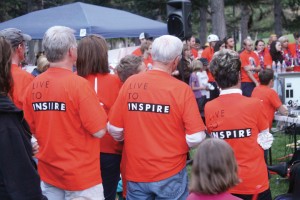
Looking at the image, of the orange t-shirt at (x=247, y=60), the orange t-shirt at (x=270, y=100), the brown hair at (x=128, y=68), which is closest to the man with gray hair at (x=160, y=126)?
the brown hair at (x=128, y=68)

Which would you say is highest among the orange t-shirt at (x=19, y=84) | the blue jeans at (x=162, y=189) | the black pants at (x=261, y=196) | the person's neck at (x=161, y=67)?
the person's neck at (x=161, y=67)

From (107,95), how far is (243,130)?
1.30 m

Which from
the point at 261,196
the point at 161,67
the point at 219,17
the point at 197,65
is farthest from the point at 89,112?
the point at 219,17

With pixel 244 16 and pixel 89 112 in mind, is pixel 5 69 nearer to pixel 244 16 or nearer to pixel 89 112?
pixel 89 112

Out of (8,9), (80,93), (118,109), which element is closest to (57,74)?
(80,93)

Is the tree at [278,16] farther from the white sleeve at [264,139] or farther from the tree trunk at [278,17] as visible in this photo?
the white sleeve at [264,139]

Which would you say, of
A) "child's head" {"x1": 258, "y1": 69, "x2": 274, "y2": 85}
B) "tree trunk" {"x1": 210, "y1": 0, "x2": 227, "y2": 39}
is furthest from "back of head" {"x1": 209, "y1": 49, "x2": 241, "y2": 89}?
"tree trunk" {"x1": 210, "y1": 0, "x2": 227, "y2": 39}

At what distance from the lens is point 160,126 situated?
147 inches

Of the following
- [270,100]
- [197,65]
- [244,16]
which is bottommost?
[270,100]

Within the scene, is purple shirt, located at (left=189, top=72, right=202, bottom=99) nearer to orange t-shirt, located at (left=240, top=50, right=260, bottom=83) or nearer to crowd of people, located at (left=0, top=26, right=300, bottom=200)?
orange t-shirt, located at (left=240, top=50, right=260, bottom=83)

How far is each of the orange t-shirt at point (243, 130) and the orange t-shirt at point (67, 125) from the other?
88 cm

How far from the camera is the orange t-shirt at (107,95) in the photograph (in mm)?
4477

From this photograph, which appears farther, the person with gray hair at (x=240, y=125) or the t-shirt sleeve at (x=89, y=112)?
the person with gray hair at (x=240, y=125)

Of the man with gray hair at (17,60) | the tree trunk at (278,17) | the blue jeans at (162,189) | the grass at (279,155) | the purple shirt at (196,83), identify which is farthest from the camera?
the tree trunk at (278,17)
